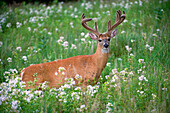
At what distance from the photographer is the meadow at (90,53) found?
11.8ft

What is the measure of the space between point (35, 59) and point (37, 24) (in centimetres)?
306

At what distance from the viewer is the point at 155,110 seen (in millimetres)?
3383

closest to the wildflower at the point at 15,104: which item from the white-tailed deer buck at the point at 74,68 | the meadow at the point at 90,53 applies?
the meadow at the point at 90,53

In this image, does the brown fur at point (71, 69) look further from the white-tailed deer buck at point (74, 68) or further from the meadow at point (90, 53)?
the meadow at point (90, 53)

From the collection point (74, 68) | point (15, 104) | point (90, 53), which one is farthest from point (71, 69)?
point (15, 104)

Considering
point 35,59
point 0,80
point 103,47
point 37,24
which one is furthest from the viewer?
point 37,24

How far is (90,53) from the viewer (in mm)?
6508

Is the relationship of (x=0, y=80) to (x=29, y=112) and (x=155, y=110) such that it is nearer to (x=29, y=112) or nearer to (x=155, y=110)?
(x=29, y=112)

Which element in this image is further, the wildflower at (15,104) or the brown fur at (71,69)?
the brown fur at (71,69)

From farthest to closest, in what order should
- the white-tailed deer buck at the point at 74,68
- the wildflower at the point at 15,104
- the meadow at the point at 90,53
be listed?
1. the white-tailed deer buck at the point at 74,68
2. the meadow at the point at 90,53
3. the wildflower at the point at 15,104

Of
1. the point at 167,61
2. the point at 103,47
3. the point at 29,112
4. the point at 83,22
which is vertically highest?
the point at 83,22

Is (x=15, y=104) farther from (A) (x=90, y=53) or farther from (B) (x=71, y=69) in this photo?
(A) (x=90, y=53)

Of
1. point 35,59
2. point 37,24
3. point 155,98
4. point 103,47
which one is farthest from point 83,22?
point 37,24

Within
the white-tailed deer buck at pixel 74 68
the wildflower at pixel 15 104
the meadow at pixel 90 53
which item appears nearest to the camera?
the wildflower at pixel 15 104
